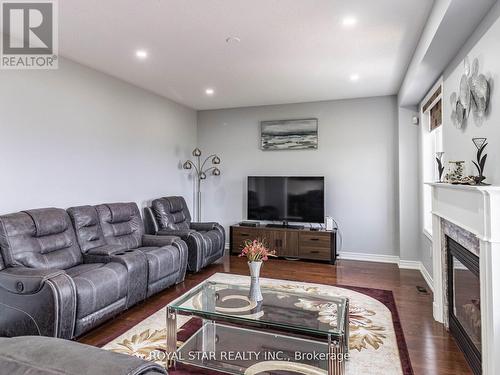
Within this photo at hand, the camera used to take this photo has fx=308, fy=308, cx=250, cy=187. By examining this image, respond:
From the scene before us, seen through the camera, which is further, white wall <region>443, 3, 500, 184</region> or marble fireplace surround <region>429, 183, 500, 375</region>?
white wall <region>443, 3, 500, 184</region>

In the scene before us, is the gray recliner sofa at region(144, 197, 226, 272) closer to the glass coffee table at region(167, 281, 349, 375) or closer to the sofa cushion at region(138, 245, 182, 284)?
the sofa cushion at region(138, 245, 182, 284)

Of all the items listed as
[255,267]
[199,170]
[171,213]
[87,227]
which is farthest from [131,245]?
[199,170]

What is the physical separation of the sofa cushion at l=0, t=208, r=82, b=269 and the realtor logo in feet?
4.92

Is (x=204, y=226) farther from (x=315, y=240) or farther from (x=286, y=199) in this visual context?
(x=315, y=240)

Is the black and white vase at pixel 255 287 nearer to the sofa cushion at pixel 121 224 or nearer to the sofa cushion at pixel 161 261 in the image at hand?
Result: the sofa cushion at pixel 161 261

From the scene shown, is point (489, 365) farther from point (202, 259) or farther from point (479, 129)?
point (202, 259)

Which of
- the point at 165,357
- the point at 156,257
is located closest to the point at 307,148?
the point at 156,257

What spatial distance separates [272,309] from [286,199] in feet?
10.3

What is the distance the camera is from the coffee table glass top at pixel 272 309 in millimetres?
2057

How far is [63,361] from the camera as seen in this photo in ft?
2.36

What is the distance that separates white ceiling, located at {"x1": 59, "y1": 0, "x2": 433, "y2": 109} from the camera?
2500 mm

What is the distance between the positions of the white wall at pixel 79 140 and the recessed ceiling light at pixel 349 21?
308 cm

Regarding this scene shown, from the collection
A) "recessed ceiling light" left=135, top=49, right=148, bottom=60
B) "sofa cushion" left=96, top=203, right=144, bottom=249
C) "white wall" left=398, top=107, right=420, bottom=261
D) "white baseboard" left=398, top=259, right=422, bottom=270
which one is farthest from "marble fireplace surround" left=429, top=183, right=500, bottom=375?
"sofa cushion" left=96, top=203, right=144, bottom=249

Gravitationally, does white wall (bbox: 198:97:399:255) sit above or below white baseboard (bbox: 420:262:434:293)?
above
